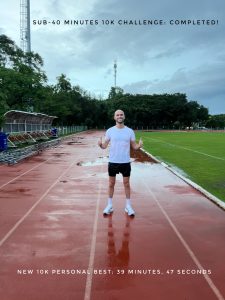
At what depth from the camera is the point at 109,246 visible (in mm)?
6281

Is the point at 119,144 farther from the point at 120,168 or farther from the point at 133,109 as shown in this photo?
the point at 133,109

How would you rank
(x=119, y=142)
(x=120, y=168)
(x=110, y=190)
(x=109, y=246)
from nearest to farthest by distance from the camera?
(x=109, y=246)
(x=119, y=142)
(x=120, y=168)
(x=110, y=190)

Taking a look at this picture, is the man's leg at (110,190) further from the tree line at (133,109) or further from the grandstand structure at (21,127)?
the tree line at (133,109)

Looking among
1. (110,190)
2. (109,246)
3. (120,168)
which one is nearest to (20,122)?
(110,190)

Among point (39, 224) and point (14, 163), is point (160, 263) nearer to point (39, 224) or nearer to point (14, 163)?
point (39, 224)

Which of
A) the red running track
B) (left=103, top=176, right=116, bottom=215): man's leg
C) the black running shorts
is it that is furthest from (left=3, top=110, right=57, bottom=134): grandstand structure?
the black running shorts

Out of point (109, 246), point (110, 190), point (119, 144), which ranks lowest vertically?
point (109, 246)

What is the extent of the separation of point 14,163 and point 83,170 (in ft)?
12.7

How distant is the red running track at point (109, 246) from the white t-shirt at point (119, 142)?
45.6 inches

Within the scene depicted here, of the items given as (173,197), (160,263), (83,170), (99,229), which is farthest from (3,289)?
(83,170)

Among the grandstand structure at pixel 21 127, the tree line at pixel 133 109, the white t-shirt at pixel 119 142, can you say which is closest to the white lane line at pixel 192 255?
the white t-shirt at pixel 119 142

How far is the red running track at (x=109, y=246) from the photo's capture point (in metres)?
4.71

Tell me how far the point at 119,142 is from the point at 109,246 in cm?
218

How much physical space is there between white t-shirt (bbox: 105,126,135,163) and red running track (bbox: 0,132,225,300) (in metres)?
1.16
